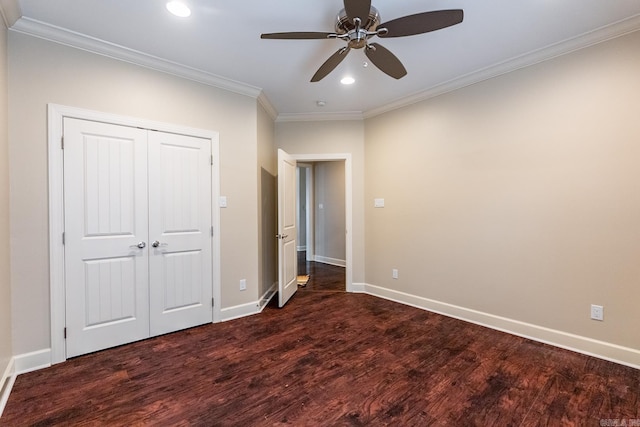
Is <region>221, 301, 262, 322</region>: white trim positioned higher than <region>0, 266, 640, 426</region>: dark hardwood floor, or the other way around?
<region>221, 301, 262, 322</region>: white trim

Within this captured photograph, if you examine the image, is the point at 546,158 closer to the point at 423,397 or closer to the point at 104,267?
the point at 423,397

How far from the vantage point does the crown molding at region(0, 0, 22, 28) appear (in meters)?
1.87

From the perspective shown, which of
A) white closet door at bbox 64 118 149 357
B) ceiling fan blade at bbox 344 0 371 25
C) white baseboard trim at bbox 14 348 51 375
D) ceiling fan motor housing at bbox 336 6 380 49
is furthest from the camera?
white closet door at bbox 64 118 149 357

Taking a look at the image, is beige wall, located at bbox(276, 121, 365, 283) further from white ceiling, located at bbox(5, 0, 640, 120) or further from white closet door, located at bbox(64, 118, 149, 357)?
white closet door, located at bbox(64, 118, 149, 357)

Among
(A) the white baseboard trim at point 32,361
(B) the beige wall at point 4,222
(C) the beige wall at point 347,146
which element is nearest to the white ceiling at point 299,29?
(B) the beige wall at point 4,222

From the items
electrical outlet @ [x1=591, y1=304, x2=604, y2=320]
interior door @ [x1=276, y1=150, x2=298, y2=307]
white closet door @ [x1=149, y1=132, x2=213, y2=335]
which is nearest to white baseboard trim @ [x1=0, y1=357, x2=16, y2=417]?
white closet door @ [x1=149, y1=132, x2=213, y2=335]

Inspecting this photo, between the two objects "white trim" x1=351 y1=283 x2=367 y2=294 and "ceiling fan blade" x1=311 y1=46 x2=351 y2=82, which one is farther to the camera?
"white trim" x1=351 y1=283 x2=367 y2=294

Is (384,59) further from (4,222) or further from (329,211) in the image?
(329,211)

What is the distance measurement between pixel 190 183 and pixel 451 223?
285cm

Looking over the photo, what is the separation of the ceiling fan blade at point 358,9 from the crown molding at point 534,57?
1.78m

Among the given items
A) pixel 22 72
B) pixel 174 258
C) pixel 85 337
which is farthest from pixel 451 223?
pixel 22 72

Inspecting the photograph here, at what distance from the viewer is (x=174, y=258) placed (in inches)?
111

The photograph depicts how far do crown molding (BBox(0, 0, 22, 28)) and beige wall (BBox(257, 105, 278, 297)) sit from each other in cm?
204

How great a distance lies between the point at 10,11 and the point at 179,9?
43.4 inches
